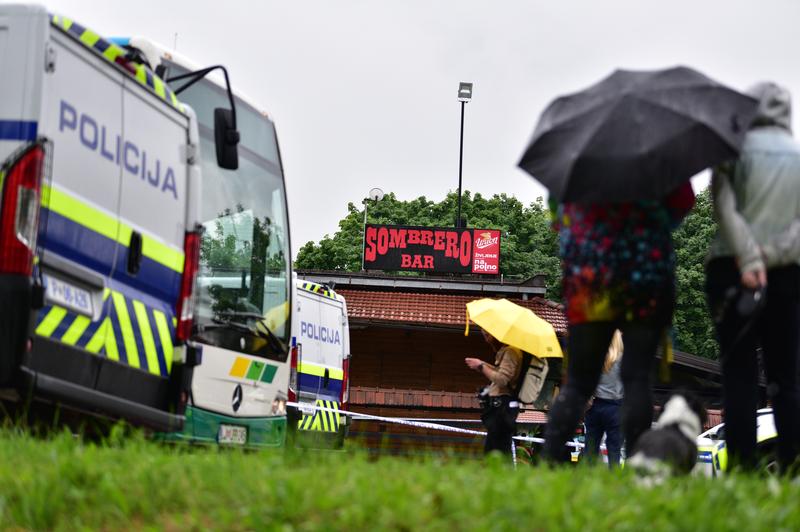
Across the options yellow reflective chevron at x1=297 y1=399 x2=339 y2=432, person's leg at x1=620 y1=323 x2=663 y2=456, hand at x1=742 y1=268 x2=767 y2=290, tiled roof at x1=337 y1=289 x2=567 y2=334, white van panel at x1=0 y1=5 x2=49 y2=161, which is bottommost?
yellow reflective chevron at x1=297 y1=399 x2=339 y2=432

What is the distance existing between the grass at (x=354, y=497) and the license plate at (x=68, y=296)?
1368mm

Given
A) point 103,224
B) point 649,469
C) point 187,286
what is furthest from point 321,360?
point 649,469

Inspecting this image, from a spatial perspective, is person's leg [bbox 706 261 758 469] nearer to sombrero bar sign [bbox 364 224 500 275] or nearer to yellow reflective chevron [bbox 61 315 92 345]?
yellow reflective chevron [bbox 61 315 92 345]

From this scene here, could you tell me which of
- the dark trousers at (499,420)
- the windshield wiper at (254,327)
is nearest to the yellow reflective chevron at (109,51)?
the windshield wiper at (254,327)

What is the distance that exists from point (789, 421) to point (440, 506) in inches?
87.5

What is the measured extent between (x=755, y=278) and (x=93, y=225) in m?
3.43

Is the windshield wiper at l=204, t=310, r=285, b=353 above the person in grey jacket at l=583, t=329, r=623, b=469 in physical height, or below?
above

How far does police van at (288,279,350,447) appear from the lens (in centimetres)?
1508

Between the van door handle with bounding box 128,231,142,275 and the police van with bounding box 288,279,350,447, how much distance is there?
290 inches

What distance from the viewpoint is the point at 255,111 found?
9469mm

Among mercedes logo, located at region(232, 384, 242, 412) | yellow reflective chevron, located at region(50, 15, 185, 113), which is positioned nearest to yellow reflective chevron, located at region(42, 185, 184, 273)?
yellow reflective chevron, located at region(50, 15, 185, 113)

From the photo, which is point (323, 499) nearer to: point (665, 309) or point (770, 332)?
point (665, 309)

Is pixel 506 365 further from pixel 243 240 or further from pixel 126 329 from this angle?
pixel 126 329

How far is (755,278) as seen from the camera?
197 inches
